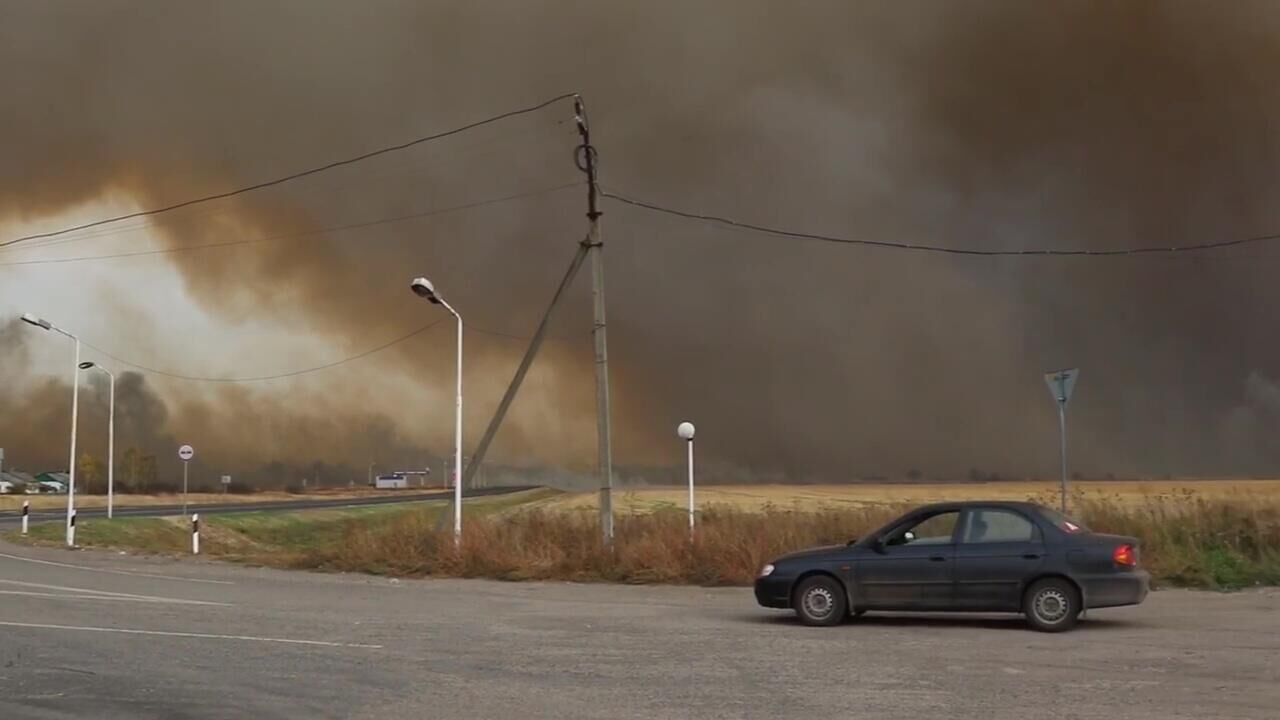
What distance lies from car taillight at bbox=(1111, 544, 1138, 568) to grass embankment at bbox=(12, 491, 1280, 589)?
6.70 metres

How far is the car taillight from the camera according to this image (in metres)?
13.4

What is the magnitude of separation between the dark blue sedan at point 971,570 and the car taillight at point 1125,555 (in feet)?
0.04

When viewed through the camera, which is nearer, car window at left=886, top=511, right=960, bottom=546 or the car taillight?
the car taillight

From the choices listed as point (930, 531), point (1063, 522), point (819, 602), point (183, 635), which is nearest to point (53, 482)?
point (183, 635)

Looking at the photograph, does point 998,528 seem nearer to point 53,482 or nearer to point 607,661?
point 607,661

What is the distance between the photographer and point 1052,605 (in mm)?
13508

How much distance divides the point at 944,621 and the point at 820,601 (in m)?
1.81

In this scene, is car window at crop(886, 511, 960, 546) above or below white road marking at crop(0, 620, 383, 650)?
above

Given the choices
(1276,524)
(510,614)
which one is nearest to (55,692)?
(510,614)

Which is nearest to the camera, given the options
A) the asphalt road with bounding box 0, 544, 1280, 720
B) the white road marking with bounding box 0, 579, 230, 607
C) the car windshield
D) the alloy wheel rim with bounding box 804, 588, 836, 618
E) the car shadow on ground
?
the asphalt road with bounding box 0, 544, 1280, 720

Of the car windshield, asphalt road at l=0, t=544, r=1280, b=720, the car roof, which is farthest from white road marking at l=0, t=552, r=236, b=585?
the car windshield

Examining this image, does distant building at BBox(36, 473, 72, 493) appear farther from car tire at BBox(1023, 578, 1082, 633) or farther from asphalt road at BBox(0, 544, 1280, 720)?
car tire at BBox(1023, 578, 1082, 633)

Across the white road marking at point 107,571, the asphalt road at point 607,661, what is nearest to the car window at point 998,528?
the asphalt road at point 607,661

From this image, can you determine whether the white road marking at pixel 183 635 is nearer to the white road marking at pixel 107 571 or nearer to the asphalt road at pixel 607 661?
the asphalt road at pixel 607 661
